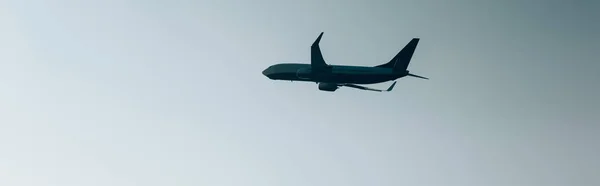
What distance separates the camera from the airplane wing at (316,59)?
13625 cm

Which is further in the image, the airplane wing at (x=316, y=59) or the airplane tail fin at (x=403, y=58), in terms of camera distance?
the airplane tail fin at (x=403, y=58)

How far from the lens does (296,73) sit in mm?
142000

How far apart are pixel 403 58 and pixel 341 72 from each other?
1263 cm

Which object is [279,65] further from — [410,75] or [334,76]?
[410,75]

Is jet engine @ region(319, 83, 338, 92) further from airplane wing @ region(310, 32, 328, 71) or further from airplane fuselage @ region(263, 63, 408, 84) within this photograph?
airplane wing @ region(310, 32, 328, 71)

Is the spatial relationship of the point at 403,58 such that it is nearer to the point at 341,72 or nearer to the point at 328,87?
the point at 341,72

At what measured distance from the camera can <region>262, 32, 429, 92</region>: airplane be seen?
5359 inches

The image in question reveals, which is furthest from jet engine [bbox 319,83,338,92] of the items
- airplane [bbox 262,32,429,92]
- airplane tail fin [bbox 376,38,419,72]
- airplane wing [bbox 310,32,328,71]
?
airplane tail fin [bbox 376,38,419,72]

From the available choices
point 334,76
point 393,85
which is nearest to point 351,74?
point 334,76

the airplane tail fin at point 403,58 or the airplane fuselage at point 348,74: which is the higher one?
the airplane tail fin at point 403,58

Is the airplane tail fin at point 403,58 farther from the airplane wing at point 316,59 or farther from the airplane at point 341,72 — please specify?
the airplane wing at point 316,59

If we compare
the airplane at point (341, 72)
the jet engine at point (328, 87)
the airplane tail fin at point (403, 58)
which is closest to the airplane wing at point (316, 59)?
the airplane at point (341, 72)

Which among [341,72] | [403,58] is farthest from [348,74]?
[403,58]

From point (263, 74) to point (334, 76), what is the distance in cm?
1768
